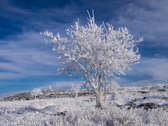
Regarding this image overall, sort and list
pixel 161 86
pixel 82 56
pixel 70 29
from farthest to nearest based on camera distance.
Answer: pixel 161 86, pixel 70 29, pixel 82 56

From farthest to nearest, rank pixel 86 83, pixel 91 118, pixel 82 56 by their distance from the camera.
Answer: pixel 86 83, pixel 82 56, pixel 91 118

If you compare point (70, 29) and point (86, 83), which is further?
point (70, 29)

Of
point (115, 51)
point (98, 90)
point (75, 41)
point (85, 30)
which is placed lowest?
point (98, 90)

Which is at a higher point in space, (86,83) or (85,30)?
(85,30)

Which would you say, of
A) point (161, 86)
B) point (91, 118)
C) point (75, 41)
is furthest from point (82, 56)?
point (161, 86)

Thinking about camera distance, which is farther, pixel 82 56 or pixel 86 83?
pixel 86 83

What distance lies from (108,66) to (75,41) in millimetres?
3508

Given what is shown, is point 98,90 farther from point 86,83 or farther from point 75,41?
point 75,41

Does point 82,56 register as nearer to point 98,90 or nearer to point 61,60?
point 61,60

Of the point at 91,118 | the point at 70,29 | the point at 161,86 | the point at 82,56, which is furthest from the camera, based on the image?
the point at 161,86

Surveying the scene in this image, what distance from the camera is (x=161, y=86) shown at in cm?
5028

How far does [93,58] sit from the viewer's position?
45.9 feet

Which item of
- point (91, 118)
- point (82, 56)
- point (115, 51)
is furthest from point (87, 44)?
point (91, 118)

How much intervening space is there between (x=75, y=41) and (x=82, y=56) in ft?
6.34
